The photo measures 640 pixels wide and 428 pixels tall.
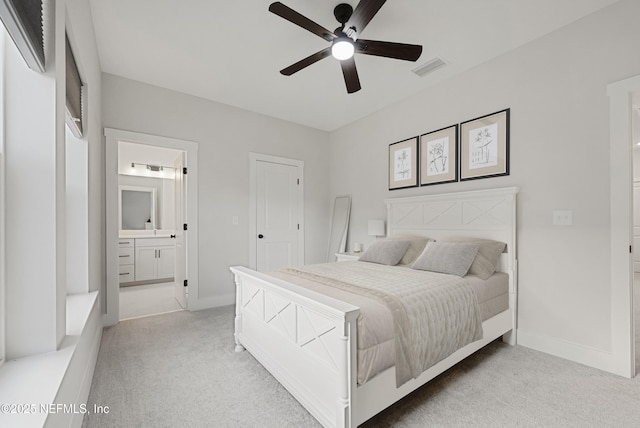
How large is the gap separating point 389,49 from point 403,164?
1832 millimetres

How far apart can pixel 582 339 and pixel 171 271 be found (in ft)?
19.6

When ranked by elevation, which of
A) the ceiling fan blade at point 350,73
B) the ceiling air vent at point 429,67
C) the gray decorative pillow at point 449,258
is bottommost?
the gray decorative pillow at point 449,258

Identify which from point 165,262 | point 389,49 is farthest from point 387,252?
point 165,262

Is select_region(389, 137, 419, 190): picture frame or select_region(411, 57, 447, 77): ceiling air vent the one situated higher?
select_region(411, 57, 447, 77): ceiling air vent

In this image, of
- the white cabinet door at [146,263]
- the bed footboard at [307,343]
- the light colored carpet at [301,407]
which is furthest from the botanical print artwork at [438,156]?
the white cabinet door at [146,263]

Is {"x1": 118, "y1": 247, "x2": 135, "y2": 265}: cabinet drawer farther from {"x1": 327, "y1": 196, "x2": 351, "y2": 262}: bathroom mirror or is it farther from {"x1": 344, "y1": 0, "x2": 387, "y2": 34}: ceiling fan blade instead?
{"x1": 344, "y1": 0, "x2": 387, "y2": 34}: ceiling fan blade

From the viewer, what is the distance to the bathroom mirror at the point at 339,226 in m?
4.59

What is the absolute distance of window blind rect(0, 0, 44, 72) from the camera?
81 centimetres

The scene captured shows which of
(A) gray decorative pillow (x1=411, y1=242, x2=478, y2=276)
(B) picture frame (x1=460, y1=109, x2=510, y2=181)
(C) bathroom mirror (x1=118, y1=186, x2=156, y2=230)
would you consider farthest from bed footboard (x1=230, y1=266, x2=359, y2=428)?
(C) bathroom mirror (x1=118, y1=186, x2=156, y2=230)

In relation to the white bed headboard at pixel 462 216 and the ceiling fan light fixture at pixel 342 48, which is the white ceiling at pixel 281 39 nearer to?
the ceiling fan light fixture at pixel 342 48

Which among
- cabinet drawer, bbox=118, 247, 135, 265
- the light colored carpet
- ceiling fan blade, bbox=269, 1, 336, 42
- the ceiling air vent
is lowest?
the light colored carpet

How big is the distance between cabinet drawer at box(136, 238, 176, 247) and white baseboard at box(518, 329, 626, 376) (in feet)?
18.5

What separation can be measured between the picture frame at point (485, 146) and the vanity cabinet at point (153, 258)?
5.23m

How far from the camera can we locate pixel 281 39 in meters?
2.53
